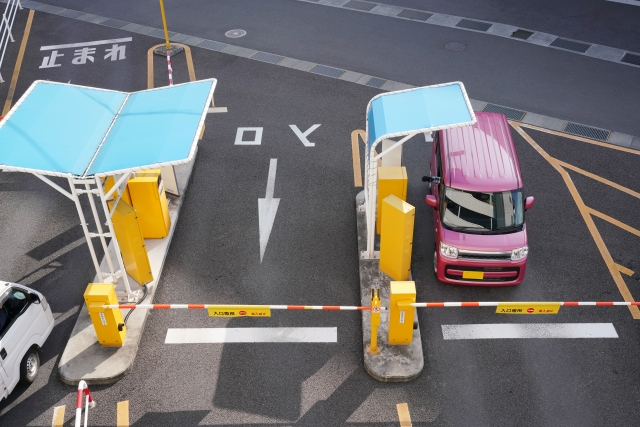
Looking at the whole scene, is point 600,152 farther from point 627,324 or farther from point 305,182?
point 305,182

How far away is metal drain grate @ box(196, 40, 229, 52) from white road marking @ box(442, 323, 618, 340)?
1252cm

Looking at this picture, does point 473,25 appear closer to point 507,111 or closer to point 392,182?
point 507,111

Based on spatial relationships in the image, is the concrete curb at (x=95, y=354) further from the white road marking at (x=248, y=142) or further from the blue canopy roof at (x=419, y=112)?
the white road marking at (x=248, y=142)

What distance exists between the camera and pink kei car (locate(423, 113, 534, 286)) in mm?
10805

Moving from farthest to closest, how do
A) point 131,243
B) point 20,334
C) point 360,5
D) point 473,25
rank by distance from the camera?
point 360,5 < point 473,25 < point 131,243 < point 20,334

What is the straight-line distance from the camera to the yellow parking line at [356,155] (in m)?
14.0

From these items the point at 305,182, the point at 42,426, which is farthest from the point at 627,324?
the point at 42,426

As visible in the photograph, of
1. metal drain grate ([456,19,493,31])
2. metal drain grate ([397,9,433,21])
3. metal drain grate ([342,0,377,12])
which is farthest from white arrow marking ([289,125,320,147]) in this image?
Answer: metal drain grate ([342,0,377,12])

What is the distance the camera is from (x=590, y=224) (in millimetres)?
12688

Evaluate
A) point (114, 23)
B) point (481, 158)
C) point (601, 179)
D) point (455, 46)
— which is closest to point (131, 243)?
point (481, 158)

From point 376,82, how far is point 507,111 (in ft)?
12.0

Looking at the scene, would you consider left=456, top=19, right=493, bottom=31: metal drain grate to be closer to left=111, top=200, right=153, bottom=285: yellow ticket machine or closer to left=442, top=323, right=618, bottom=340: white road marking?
left=442, top=323, right=618, bottom=340: white road marking

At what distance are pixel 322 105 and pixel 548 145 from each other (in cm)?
571

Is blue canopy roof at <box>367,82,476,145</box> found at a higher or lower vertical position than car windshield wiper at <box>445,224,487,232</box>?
higher
